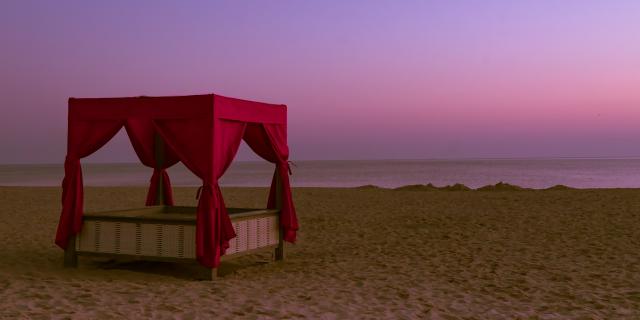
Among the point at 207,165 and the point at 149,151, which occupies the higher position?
the point at 149,151

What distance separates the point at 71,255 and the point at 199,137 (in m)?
2.46

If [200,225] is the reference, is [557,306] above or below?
below

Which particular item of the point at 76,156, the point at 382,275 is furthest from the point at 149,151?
the point at 382,275

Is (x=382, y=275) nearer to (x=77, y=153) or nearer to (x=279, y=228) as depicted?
(x=279, y=228)

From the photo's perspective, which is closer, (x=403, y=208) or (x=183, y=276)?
(x=183, y=276)

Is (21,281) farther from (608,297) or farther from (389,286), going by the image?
(608,297)

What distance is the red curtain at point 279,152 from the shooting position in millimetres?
9250

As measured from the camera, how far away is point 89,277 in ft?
25.4

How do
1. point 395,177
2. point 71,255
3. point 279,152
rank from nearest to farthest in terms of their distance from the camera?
1. point 71,255
2. point 279,152
3. point 395,177

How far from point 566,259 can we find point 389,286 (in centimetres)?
343

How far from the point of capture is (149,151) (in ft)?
31.8

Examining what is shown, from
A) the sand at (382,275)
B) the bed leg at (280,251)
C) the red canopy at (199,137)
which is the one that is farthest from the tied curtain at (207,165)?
the bed leg at (280,251)

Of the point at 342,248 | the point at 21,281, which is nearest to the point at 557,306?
the point at 342,248

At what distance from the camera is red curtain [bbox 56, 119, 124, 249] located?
8.31 metres
